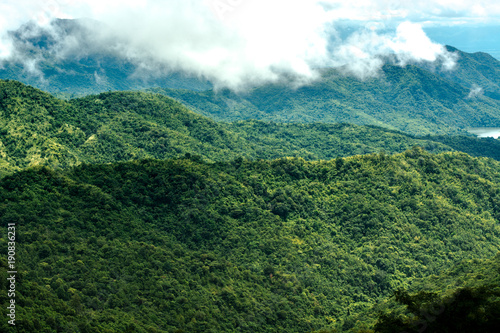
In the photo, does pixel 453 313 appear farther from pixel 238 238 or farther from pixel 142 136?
pixel 142 136

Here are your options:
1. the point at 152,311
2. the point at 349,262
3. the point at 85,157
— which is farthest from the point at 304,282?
the point at 85,157

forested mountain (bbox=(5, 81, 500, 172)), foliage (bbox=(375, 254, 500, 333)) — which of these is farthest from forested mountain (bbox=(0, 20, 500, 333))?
forested mountain (bbox=(5, 81, 500, 172))

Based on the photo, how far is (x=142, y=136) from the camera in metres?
101

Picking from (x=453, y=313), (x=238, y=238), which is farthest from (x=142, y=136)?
(x=453, y=313)

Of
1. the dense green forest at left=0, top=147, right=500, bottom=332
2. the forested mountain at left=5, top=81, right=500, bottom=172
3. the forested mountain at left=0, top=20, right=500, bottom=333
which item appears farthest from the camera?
the forested mountain at left=5, top=81, right=500, bottom=172

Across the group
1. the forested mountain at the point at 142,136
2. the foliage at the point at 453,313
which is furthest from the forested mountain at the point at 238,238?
the forested mountain at the point at 142,136

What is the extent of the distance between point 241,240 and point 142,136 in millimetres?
52419

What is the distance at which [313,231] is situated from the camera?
6225 cm

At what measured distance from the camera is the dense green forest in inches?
1587

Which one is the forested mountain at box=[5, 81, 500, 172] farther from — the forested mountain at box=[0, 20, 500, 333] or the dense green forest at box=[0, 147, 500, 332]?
the dense green forest at box=[0, 147, 500, 332]

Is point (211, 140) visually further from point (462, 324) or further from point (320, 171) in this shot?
point (462, 324)

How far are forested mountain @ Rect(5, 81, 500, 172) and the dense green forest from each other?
80.4 feet

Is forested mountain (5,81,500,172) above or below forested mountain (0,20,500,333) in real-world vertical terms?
above

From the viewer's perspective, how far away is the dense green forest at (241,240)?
4031 centimetres
